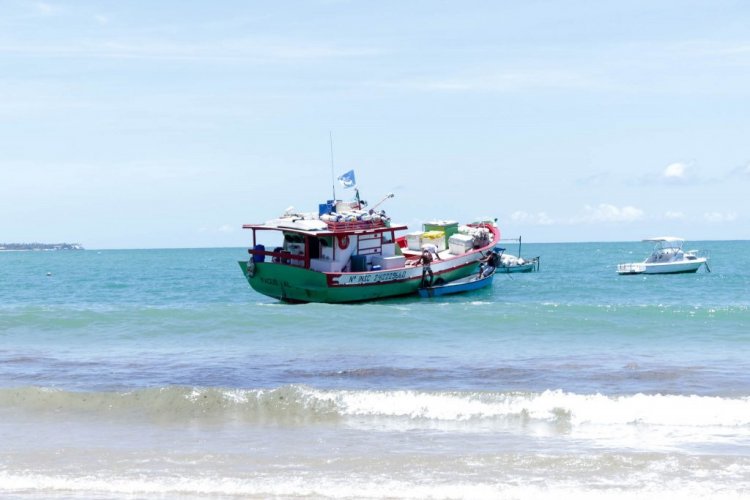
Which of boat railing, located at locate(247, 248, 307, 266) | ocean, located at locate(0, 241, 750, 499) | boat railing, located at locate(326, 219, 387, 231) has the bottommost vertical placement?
ocean, located at locate(0, 241, 750, 499)

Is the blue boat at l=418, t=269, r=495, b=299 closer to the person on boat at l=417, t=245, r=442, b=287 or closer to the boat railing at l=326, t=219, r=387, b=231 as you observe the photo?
the person on boat at l=417, t=245, r=442, b=287

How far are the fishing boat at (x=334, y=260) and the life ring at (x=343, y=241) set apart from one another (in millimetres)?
37

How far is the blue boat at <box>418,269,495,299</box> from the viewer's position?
1459 inches

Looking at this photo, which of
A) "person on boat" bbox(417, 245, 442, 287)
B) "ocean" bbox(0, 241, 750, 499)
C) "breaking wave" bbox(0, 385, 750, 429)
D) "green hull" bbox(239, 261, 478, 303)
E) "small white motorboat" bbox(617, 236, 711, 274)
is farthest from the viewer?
"small white motorboat" bbox(617, 236, 711, 274)

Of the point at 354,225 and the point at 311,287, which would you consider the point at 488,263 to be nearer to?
the point at 354,225

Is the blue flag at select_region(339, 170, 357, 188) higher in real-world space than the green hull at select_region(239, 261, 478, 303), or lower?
higher

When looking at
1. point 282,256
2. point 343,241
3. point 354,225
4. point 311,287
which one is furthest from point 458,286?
point 282,256

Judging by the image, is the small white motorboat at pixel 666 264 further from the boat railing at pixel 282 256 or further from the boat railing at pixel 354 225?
the boat railing at pixel 282 256

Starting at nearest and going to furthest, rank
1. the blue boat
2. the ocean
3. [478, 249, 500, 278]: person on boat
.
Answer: the ocean
the blue boat
[478, 249, 500, 278]: person on boat

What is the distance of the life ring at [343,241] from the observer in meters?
34.2

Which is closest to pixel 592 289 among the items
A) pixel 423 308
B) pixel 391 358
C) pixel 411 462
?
pixel 423 308

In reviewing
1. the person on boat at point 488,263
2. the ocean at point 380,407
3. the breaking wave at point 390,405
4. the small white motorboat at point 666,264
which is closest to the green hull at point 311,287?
the ocean at point 380,407

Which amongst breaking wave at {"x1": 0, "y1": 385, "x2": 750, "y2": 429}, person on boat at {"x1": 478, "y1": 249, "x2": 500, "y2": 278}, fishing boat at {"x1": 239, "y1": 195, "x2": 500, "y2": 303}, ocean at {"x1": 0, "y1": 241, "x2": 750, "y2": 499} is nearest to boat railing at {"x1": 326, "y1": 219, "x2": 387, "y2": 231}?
fishing boat at {"x1": 239, "y1": 195, "x2": 500, "y2": 303}

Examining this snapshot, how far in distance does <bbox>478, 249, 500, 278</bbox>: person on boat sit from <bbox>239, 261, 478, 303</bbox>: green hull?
5.15 meters
